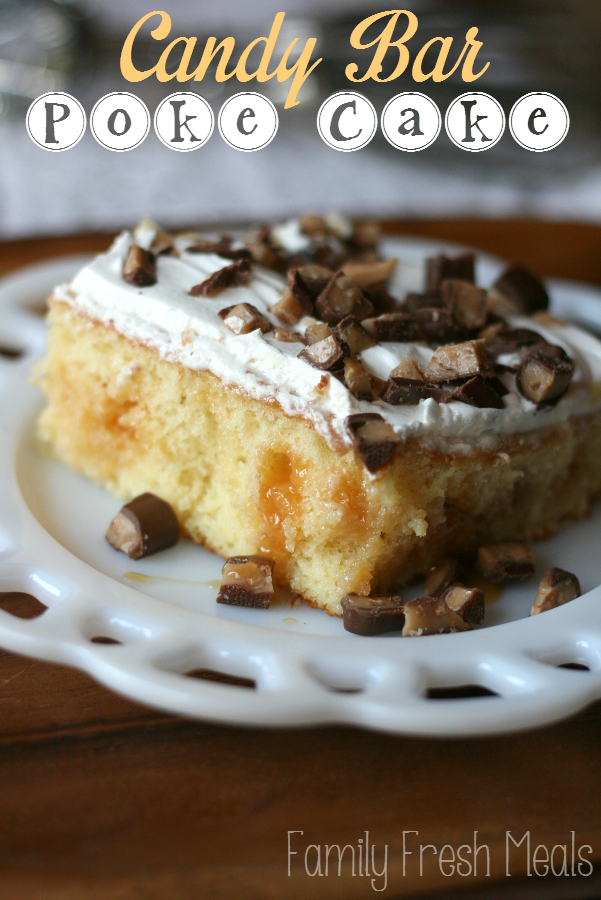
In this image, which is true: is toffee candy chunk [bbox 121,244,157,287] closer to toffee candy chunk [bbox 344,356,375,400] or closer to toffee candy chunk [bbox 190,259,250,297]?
toffee candy chunk [bbox 190,259,250,297]

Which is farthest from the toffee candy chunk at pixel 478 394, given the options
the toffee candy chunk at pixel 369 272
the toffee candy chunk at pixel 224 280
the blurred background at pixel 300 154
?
the blurred background at pixel 300 154

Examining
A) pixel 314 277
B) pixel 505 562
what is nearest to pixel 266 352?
pixel 314 277

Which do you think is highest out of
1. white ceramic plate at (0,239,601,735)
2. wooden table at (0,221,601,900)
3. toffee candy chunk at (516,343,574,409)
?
toffee candy chunk at (516,343,574,409)

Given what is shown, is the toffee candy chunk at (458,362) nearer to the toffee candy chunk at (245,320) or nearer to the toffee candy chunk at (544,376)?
the toffee candy chunk at (544,376)

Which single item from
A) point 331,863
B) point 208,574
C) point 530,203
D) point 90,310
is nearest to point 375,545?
point 208,574

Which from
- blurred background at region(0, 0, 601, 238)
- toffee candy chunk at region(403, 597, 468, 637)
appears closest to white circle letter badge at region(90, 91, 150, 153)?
toffee candy chunk at region(403, 597, 468, 637)

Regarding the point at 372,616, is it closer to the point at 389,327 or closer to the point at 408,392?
the point at 408,392

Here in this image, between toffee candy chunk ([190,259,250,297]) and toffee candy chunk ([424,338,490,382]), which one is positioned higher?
toffee candy chunk ([190,259,250,297])

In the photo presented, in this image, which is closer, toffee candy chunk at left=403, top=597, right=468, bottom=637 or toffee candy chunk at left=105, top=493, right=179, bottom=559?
toffee candy chunk at left=403, top=597, right=468, bottom=637
